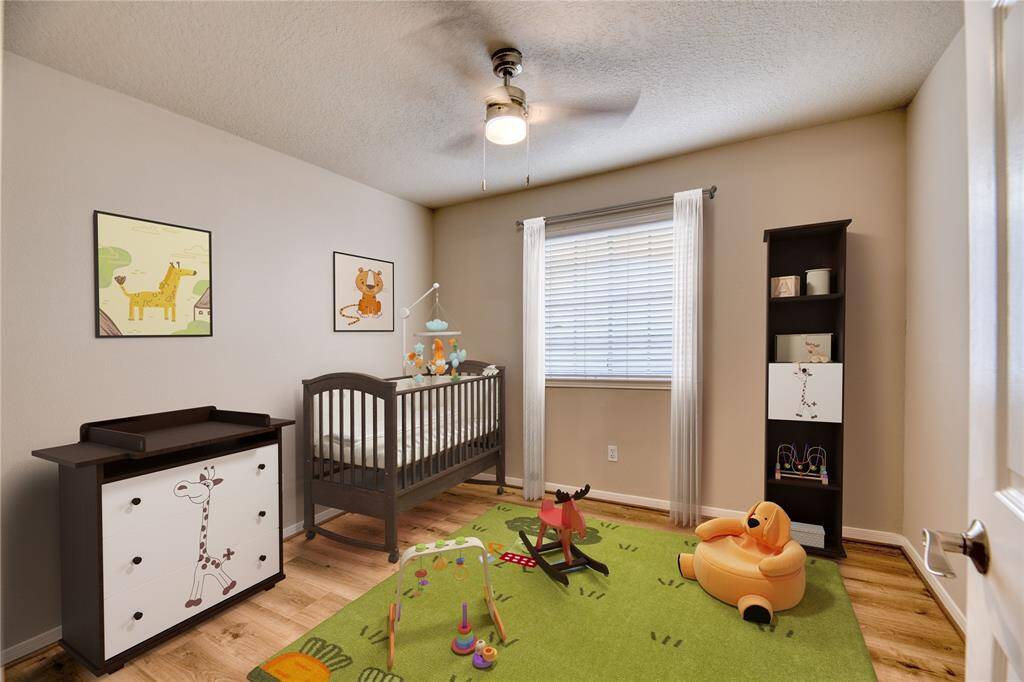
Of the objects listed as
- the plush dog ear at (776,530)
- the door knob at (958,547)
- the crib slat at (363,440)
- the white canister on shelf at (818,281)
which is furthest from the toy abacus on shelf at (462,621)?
the white canister on shelf at (818,281)

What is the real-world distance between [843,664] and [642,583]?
0.80 meters

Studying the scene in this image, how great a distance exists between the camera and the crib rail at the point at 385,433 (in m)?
2.53

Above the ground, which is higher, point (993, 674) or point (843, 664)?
point (993, 674)

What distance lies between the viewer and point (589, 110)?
7.82 feet

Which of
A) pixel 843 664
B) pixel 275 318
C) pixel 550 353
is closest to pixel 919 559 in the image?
pixel 843 664

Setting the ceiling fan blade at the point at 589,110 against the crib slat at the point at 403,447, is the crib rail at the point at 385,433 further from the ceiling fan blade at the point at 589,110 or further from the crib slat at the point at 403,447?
the ceiling fan blade at the point at 589,110

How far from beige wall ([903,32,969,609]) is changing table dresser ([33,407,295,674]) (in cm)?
305

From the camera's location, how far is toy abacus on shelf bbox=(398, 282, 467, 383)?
3.16 meters

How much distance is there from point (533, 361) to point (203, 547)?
2254mm

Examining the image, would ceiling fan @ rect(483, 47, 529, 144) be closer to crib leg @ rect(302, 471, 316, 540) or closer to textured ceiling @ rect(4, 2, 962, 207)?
textured ceiling @ rect(4, 2, 962, 207)

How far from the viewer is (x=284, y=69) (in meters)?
1.98

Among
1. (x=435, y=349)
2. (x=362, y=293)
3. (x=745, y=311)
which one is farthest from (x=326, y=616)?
(x=745, y=311)

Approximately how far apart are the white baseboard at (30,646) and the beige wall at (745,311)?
2.70m

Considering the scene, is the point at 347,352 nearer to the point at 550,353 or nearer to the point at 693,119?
the point at 550,353
